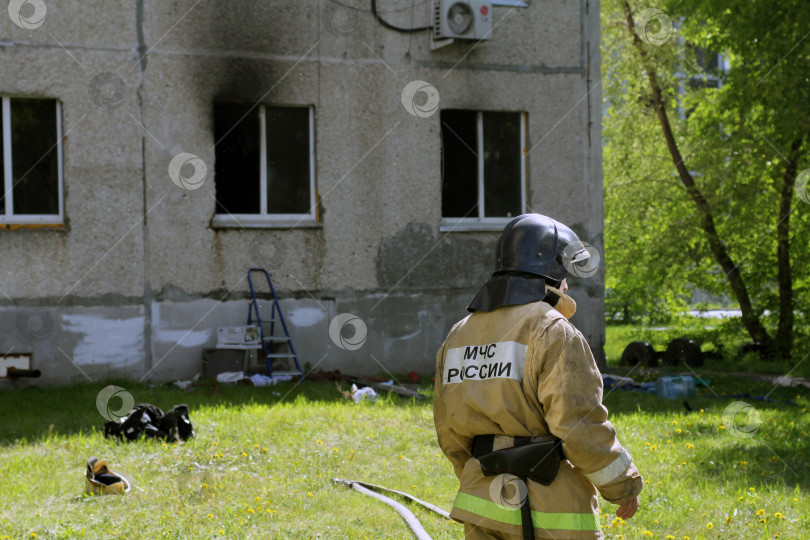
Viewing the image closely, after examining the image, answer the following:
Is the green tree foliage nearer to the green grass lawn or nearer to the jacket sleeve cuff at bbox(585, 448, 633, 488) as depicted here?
the green grass lawn

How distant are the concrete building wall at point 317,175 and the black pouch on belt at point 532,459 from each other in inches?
350

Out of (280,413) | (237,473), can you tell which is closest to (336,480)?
(237,473)

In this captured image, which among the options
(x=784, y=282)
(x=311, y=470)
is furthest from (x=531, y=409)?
(x=784, y=282)

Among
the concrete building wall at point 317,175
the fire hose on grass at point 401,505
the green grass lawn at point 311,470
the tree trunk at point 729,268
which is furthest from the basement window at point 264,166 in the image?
the tree trunk at point 729,268

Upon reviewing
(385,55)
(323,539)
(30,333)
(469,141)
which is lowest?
(323,539)

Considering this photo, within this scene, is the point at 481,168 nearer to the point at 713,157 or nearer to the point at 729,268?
the point at 713,157

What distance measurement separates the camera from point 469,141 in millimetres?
12977

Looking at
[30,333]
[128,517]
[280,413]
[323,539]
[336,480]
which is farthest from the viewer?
[30,333]

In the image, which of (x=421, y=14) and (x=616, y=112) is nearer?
(x=421, y=14)

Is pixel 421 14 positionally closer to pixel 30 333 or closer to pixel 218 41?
pixel 218 41

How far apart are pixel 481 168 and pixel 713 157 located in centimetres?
498

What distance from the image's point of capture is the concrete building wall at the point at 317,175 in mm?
11047

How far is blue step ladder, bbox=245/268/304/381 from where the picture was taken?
11.3 meters

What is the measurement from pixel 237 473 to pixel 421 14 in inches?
313
